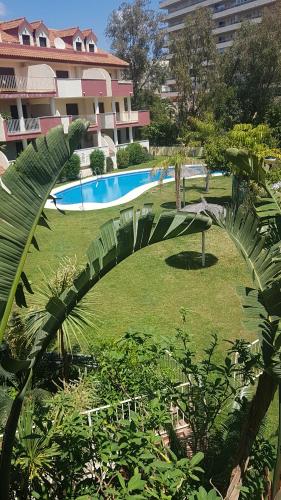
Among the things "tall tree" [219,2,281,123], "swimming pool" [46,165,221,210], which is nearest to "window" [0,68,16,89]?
"swimming pool" [46,165,221,210]

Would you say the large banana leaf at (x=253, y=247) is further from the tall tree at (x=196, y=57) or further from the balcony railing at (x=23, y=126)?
the tall tree at (x=196, y=57)

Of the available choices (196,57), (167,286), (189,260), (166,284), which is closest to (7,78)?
(189,260)

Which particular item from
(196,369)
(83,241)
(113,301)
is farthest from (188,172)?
(196,369)

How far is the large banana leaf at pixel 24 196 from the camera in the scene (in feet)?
8.89

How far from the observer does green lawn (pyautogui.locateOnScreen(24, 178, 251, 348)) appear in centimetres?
922

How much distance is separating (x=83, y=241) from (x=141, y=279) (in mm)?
4390

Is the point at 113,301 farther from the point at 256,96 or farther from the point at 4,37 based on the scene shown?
the point at 256,96

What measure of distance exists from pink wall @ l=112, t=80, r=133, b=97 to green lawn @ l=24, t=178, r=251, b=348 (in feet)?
59.7

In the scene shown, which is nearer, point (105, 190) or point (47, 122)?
point (47, 122)

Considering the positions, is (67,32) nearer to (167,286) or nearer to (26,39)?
(26,39)

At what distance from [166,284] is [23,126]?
17.3 metres

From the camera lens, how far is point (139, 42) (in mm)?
42938

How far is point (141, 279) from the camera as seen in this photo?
11.9 meters

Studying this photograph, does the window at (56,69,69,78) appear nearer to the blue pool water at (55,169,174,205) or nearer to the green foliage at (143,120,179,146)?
the blue pool water at (55,169,174,205)
